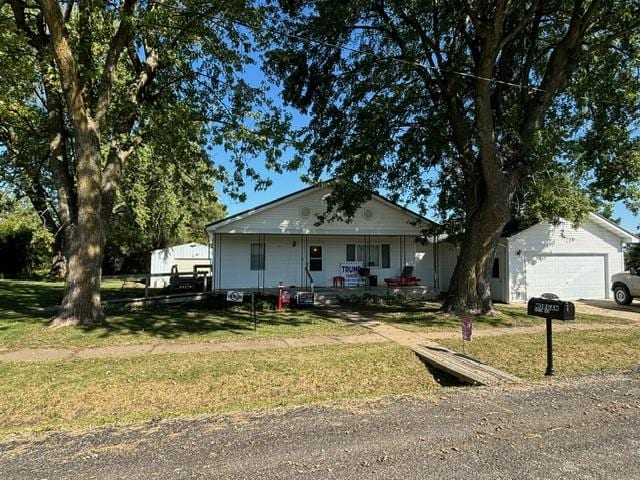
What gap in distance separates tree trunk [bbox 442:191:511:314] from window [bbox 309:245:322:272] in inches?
297

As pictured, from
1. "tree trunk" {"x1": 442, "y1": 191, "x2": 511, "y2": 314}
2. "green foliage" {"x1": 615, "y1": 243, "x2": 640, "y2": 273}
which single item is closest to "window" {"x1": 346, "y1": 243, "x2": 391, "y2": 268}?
"tree trunk" {"x1": 442, "y1": 191, "x2": 511, "y2": 314}

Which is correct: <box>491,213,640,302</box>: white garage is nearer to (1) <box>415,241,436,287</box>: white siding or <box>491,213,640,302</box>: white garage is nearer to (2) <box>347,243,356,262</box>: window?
(1) <box>415,241,436,287</box>: white siding

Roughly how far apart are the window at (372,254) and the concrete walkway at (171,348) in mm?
10636

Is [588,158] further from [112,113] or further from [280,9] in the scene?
[112,113]

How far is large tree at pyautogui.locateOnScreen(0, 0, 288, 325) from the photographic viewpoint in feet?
33.7

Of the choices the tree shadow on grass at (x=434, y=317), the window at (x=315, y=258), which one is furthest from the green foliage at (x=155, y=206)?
the tree shadow on grass at (x=434, y=317)

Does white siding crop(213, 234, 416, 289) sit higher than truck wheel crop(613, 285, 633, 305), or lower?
higher

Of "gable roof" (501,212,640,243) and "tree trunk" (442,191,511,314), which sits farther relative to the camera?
"gable roof" (501,212,640,243)

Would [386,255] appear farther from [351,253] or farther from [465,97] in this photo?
[465,97]

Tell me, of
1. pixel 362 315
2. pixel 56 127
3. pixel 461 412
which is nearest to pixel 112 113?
pixel 56 127

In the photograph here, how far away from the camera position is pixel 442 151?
13.8 metres

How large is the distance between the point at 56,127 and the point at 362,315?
34.3 ft

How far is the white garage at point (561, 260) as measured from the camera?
17.7 m

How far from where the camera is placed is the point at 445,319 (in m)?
12.1
